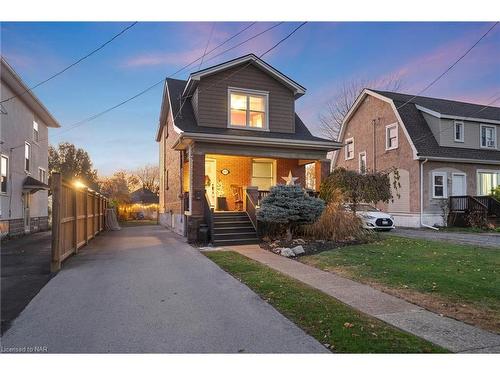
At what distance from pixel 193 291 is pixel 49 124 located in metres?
20.6

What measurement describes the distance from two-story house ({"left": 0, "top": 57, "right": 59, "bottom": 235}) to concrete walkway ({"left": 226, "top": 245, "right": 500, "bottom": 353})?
12466 millimetres

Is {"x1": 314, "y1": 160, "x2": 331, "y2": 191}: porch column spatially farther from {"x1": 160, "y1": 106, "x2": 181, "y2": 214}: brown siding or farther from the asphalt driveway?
the asphalt driveway

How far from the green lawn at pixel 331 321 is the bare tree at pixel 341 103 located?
2582cm

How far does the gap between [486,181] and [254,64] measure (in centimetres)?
1548

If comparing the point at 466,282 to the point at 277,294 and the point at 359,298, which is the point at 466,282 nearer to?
the point at 359,298

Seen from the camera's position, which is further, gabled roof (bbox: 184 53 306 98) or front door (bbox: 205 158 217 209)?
front door (bbox: 205 158 217 209)

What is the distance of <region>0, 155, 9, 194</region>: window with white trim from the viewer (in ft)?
47.5

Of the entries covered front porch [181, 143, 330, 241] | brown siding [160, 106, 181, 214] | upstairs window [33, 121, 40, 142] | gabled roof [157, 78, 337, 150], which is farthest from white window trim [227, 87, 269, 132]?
upstairs window [33, 121, 40, 142]

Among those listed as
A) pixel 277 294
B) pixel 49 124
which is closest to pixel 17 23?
pixel 277 294

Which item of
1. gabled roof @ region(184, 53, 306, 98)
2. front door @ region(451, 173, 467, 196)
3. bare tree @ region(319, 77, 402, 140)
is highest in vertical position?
bare tree @ region(319, 77, 402, 140)

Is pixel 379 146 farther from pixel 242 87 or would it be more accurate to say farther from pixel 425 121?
pixel 242 87

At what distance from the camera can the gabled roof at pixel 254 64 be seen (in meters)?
14.3

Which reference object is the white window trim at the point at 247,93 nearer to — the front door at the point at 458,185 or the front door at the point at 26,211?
the front door at the point at 26,211

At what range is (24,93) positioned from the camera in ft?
52.0
